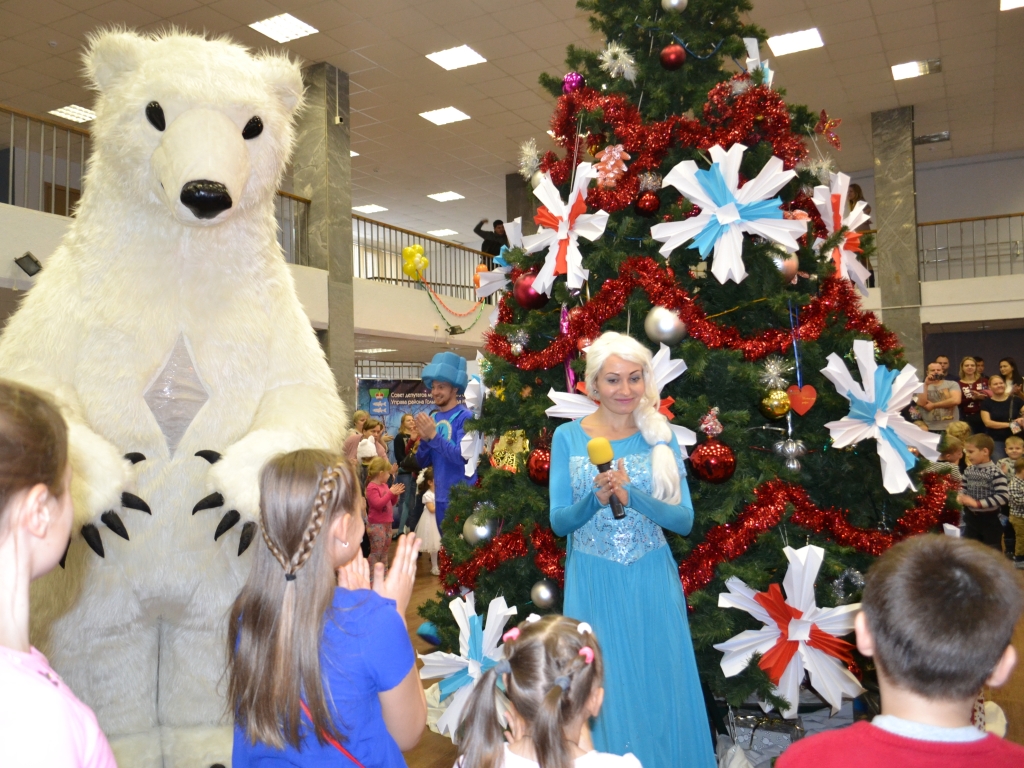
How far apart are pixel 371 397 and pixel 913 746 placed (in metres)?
11.2

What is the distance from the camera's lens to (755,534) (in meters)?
2.29

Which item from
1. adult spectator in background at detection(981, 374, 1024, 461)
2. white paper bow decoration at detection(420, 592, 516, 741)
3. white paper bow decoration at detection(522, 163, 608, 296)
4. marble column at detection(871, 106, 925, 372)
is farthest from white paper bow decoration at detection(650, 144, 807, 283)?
marble column at detection(871, 106, 925, 372)

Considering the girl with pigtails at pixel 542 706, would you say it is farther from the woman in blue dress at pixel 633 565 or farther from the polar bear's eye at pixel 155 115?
the polar bear's eye at pixel 155 115

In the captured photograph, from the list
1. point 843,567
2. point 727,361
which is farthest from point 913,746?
point 727,361

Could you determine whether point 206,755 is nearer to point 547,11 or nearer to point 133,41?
point 133,41

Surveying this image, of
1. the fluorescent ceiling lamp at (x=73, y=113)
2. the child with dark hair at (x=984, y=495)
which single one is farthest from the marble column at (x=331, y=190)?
the child with dark hair at (x=984, y=495)

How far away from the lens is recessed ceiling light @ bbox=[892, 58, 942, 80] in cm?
839

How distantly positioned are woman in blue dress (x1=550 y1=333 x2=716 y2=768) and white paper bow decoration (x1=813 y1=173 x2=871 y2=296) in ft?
3.37

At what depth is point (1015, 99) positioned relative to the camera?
9.48 m

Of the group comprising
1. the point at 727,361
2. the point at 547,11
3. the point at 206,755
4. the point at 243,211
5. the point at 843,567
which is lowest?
the point at 206,755

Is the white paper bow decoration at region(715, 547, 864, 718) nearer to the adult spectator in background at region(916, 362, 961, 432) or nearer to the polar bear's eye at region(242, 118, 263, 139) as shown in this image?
the polar bear's eye at region(242, 118, 263, 139)

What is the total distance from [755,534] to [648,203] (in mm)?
1040

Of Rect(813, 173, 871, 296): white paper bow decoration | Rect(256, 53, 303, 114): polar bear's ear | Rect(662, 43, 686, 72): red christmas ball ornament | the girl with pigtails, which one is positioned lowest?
the girl with pigtails

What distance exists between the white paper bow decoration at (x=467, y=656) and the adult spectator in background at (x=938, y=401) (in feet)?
18.3
